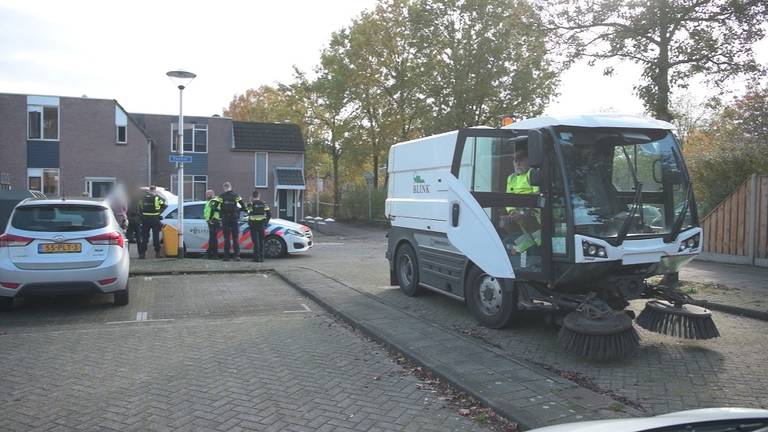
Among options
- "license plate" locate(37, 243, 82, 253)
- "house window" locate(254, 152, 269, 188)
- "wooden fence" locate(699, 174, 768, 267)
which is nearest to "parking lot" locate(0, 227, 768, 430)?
"license plate" locate(37, 243, 82, 253)

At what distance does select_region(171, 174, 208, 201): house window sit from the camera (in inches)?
1328

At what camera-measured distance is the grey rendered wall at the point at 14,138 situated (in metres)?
29.2

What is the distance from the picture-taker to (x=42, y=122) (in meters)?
29.8

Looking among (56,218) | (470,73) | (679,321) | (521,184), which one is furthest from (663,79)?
(470,73)

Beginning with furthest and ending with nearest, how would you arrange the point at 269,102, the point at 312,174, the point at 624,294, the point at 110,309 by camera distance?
the point at 312,174, the point at 269,102, the point at 110,309, the point at 624,294

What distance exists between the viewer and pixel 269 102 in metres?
45.9

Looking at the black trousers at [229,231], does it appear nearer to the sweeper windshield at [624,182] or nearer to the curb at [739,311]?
the sweeper windshield at [624,182]

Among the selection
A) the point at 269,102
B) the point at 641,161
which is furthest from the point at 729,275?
the point at 269,102

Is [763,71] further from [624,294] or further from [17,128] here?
[17,128]

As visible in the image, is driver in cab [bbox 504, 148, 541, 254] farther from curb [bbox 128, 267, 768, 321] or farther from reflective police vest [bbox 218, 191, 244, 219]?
reflective police vest [bbox 218, 191, 244, 219]

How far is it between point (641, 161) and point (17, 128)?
104 ft

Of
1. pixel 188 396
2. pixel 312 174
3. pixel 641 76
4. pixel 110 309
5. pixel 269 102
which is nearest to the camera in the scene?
pixel 188 396

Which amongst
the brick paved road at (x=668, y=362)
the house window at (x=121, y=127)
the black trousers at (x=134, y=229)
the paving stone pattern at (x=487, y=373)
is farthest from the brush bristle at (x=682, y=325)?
the house window at (x=121, y=127)

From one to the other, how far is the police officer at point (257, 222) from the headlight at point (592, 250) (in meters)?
9.99
